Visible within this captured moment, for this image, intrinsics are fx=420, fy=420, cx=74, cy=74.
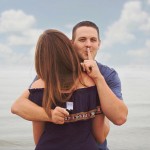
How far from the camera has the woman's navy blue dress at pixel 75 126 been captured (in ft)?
8.00

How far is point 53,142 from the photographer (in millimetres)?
2477

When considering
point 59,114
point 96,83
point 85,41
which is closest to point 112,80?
point 96,83

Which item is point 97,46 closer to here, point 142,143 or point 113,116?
point 113,116

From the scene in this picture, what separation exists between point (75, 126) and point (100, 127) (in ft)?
0.68

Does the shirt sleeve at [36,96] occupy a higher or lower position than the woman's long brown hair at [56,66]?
lower

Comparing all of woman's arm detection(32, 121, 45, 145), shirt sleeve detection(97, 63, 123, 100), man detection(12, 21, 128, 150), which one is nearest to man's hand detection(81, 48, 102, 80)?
man detection(12, 21, 128, 150)

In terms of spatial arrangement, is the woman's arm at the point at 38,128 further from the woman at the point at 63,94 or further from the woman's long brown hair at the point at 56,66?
the woman's long brown hair at the point at 56,66

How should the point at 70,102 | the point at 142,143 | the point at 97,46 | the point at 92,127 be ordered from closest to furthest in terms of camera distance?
the point at 70,102
the point at 92,127
the point at 97,46
the point at 142,143

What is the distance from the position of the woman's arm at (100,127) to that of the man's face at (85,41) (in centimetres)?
42

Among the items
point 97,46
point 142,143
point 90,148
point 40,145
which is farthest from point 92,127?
point 142,143

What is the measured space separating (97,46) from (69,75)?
16.7 inches

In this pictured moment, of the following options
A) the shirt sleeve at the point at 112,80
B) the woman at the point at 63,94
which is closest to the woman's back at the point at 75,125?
the woman at the point at 63,94

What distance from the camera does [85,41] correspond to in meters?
2.76

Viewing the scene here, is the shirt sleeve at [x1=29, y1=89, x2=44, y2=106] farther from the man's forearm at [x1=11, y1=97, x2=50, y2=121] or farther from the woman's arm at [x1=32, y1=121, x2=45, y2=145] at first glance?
the woman's arm at [x1=32, y1=121, x2=45, y2=145]
